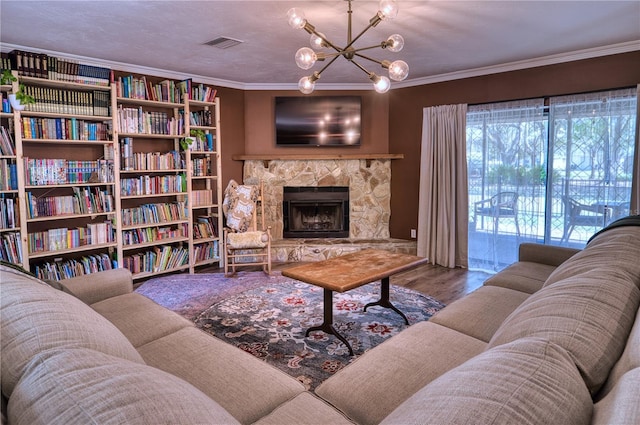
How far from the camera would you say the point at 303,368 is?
8.39 ft

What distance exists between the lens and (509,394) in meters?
0.77

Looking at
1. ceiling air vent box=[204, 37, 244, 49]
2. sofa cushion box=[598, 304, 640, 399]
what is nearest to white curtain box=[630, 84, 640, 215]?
sofa cushion box=[598, 304, 640, 399]

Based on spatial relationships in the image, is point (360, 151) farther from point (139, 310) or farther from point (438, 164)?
point (139, 310)

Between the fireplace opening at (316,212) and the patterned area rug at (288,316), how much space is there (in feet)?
4.18

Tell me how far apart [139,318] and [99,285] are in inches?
20.1

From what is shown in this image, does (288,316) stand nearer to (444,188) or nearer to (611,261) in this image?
(611,261)

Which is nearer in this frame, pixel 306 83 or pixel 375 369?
pixel 375 369

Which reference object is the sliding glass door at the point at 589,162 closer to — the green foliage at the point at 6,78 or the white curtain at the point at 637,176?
the white curtain at the point at 637,176

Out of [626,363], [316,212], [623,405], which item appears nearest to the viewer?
[623,405]

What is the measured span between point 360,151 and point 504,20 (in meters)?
2.83

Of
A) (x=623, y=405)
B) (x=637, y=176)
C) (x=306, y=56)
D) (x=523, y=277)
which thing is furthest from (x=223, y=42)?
(x=637, y=176)

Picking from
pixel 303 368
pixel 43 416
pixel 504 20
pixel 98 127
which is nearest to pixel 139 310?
pixel 303 368

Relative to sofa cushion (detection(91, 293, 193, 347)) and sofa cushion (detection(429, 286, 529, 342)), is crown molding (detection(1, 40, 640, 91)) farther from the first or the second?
sofa cushion (detection(91, 293, 193, 347))

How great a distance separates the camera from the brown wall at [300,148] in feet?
18.5
